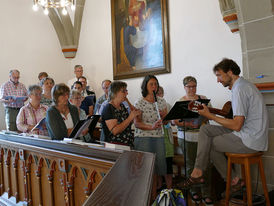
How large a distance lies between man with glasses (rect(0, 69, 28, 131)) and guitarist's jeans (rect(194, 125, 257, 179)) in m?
4.43

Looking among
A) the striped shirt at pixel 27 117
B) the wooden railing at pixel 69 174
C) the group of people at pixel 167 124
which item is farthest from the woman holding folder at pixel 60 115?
the striped shirt at pixel 27 117

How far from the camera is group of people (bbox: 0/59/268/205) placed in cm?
302

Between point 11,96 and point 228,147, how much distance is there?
196 inches

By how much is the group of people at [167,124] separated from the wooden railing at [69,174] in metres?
0.41

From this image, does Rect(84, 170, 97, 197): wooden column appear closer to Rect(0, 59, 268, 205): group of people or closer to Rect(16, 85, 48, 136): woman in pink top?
Rect(0, 59, 268, 205): group of people

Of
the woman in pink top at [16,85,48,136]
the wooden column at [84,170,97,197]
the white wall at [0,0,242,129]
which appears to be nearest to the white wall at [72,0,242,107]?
the white wall at [0,0,242,129]

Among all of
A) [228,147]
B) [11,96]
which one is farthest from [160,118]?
[11,96]

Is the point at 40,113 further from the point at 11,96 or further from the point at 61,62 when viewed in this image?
the point at 61,62

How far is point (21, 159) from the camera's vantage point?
9.52 feet

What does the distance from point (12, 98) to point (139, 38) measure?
3087 mm

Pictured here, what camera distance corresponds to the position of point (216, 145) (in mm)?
3223

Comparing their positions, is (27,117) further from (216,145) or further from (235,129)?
(235,129)

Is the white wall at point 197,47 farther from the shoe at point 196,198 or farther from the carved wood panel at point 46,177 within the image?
the carved wood panel at point 46,177

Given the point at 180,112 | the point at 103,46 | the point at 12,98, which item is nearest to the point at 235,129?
the point at 180,112
